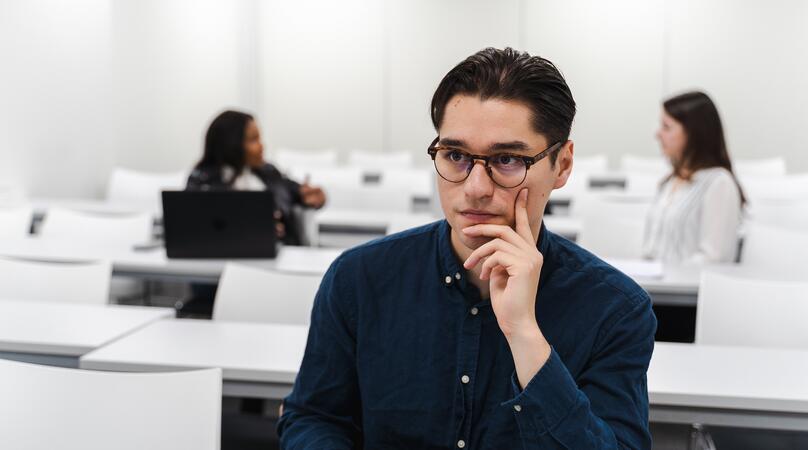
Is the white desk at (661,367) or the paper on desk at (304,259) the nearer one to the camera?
the white desk at (661,367)

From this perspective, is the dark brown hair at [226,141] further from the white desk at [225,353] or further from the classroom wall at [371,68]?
the classroom wall at [371,68]

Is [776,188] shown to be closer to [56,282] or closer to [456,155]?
[56,282]

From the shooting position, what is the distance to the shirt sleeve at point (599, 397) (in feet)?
3.99

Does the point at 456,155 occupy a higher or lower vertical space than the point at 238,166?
higher

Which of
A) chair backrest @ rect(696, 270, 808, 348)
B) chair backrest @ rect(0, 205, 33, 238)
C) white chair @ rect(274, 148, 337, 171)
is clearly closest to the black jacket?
chair backrest @ rect(0, 205, 33, 238)

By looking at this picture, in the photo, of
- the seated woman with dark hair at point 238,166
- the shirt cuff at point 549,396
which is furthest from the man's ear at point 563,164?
the seated woman with dark hair at point 238,166

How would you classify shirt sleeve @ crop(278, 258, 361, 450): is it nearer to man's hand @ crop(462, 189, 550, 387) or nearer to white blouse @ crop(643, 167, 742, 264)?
man's hand @ crop(462, 189, 550, 387)

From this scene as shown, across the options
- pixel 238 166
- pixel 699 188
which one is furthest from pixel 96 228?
pixel 699 188

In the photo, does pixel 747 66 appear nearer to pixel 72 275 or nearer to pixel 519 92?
pixel 72 275

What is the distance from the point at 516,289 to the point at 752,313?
161cm

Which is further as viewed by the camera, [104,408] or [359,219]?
[359,219]

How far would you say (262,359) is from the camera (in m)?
2.08

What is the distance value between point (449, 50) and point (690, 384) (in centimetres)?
702

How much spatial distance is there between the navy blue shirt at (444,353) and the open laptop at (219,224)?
1.80 m
